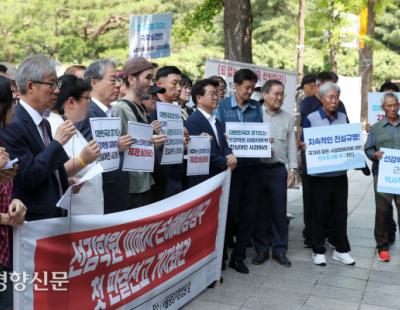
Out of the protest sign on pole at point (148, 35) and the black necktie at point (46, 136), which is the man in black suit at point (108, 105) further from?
the protest sign on pole at point (148, 35)

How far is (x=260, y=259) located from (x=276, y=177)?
0.87m

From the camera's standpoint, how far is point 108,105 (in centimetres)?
427

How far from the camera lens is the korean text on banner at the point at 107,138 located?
11.9ft

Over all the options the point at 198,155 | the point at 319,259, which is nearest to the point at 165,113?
the point at 198,155

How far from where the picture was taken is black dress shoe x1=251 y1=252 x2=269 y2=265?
5786 mm

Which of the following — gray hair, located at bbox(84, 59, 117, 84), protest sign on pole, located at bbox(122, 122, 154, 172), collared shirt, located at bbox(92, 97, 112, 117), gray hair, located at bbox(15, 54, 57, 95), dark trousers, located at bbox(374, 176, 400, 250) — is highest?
gray hair, located at bbox(84, 59, 117, 84)

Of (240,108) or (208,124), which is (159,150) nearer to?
(208,124)

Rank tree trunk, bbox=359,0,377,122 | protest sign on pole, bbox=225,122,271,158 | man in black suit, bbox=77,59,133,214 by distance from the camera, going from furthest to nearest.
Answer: tree trunk, bbox=359,0,377,122
protest sign on pole, bbox=225,122,271,158
man in black suit, bbox=77,59,133,214

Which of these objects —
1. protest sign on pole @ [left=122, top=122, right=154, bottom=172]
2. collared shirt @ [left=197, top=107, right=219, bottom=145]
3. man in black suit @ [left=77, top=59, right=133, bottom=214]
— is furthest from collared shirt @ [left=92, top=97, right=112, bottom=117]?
collared shirt @ [left=197, top=107, right=219, bottom=145]

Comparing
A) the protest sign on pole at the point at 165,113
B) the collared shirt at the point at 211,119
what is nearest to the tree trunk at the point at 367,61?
the collared shirt at the point at 211,119

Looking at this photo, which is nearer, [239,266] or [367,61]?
[239,266]

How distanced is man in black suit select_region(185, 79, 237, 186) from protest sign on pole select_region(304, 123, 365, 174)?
3.14 feet

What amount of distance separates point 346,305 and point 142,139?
7.37 feet

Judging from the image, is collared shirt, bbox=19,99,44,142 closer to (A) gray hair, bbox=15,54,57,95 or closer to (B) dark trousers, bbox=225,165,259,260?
(A) gray hair, bbox=15,54,57,95
